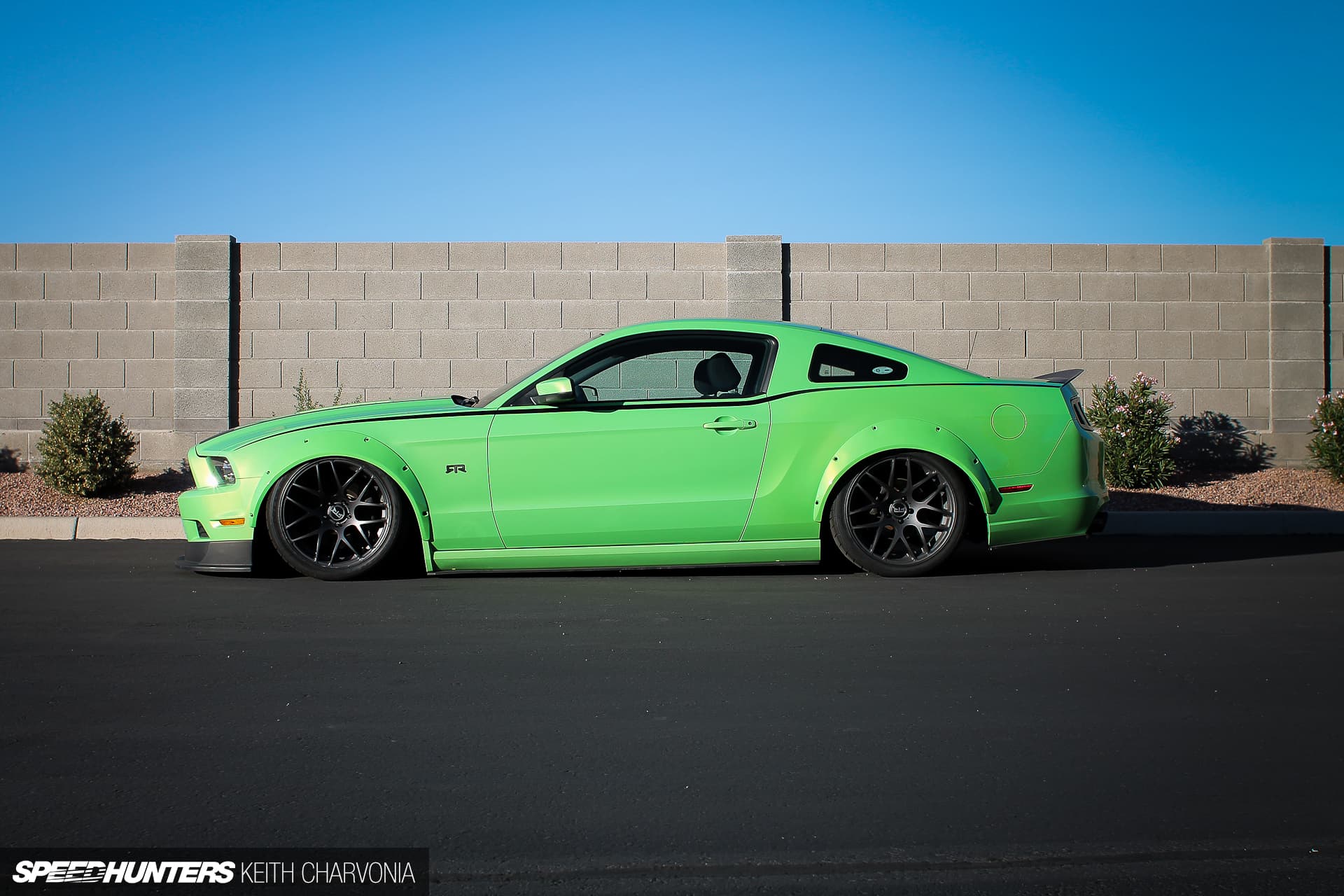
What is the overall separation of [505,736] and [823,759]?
36.8 inches

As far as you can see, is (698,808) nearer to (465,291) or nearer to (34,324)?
(465,291)

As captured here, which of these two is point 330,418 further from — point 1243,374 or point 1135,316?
point 1243,374

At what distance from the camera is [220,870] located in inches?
96.1

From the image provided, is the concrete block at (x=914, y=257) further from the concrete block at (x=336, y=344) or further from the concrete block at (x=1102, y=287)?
the concrete block at (x=336, y=344)

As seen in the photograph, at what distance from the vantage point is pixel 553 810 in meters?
2.78

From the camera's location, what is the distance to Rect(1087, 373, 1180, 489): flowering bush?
1137 cm

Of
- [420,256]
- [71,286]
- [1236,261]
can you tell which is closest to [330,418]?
[420,256]

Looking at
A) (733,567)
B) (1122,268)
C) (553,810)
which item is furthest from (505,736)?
(1122,268)

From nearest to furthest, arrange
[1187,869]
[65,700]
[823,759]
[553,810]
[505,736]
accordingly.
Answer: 1. [1187,869]
2. [553,810]
3. [823,759]
4. [505,736]
5. [65,700]

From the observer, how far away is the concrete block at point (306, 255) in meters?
12.9

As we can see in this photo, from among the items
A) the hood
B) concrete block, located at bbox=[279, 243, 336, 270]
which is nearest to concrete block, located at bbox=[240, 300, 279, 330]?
concrete block, located at bbox=[279, 243, 336, 270]

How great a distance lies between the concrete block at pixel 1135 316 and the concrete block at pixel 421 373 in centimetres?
753

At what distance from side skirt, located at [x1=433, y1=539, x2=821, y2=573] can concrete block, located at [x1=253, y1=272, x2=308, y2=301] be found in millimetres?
7377

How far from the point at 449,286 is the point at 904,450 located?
7.51m
